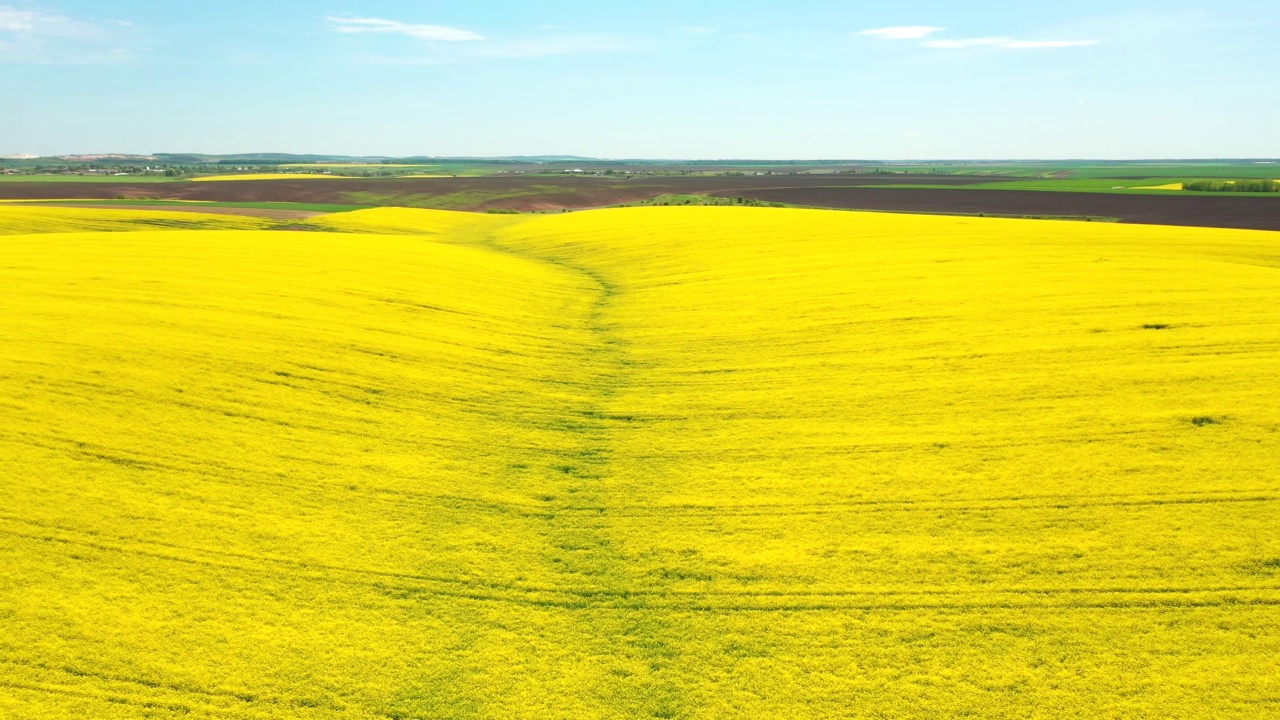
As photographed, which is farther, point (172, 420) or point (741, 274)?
point (741, 274)

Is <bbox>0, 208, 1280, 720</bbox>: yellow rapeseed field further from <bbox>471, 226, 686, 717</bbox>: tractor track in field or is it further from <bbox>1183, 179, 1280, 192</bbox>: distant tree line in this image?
<bbox>1183, 179, 1280, 192</bbox>: distant tree line

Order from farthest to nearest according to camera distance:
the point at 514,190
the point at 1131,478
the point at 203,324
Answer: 1. the point at 514,190
2. the point at 203,324
3. the point at 1131,478

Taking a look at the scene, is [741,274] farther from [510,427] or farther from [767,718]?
[767,718]

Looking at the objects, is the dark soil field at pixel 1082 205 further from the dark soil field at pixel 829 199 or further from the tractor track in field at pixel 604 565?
the tractor track in field at pixel 604 565

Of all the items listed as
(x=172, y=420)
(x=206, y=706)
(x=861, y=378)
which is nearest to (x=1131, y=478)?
(x=861, y=378)

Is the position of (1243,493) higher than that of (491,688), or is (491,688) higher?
(1243,493)

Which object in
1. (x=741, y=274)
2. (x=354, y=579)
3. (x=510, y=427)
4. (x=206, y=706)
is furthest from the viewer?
(x=741, y=274)

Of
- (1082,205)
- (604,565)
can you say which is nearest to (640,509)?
(604,565)

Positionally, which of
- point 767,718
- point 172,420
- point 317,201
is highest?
point 317,201
